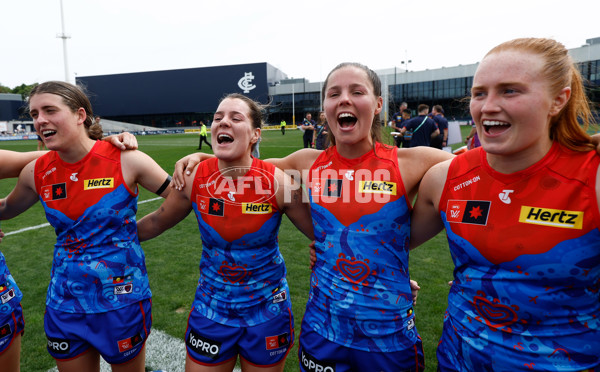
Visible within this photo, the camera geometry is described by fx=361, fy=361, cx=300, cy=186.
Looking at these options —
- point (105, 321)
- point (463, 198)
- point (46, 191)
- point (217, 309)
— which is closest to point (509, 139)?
point (463, 198)

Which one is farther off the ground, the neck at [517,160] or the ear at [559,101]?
the ear at [559,101]

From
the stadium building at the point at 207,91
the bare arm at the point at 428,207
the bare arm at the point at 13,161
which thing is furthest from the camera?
the stadium building at the point at 207,91

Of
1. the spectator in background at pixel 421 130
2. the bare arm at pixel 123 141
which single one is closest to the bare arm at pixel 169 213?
the bare arm at pixel 123 141

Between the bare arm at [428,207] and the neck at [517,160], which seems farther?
the bare arm at [428,207]

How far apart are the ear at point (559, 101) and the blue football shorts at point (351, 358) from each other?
126cm

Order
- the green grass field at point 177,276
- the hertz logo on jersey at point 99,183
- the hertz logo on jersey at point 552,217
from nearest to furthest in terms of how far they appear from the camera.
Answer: the hertz logo on jersey at point 552,217, the hertz logo on jersey at point 99,183, the green grass field at point 177,276

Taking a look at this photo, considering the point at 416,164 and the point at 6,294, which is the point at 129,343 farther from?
the point at 416,164

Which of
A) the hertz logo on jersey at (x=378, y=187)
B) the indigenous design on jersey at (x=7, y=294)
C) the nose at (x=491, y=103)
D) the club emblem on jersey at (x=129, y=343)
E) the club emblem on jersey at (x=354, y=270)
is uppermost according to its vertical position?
the nose at (x=491, y=103)

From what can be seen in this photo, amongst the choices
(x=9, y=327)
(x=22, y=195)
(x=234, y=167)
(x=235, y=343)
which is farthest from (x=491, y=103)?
(x=9, y=327)

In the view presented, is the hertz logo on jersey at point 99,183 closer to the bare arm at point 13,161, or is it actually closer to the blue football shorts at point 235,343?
the bare arm at point 13,161

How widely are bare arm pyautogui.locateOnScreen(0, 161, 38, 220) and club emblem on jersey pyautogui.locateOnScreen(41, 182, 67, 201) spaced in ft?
0.71

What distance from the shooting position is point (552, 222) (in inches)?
53.8

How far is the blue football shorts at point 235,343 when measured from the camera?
205cm

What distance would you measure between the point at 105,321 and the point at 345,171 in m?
1.68
